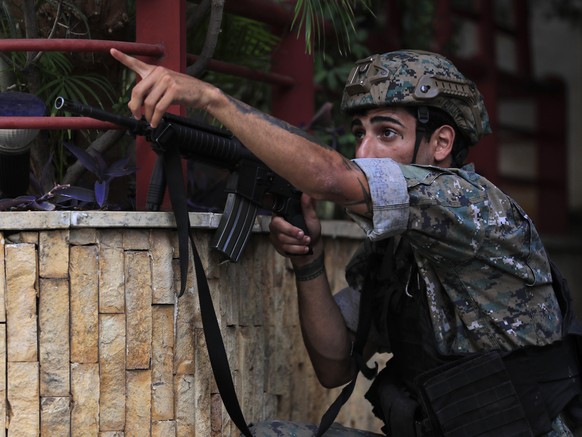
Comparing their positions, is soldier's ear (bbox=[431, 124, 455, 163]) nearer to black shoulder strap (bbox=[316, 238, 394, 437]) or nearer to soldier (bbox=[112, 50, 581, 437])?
soldier (bbox=[112, 50, 581, 437])

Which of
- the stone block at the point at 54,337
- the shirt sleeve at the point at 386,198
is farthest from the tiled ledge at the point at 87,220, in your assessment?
the shirt sleeve at the point at 386,198

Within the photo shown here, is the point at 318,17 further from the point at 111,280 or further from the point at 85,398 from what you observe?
the point at 85,398

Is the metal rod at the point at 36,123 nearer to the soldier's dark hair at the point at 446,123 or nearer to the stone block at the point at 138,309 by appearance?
the stone block at the point at 138,309

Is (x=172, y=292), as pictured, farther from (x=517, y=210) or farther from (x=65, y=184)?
(x=517, y=210)

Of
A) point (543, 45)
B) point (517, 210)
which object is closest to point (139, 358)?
point (517, 210)

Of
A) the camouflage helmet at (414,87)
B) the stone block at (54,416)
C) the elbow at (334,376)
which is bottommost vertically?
the stone block at (54,416)

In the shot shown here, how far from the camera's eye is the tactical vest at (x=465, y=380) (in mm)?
2660

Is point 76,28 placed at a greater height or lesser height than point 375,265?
greater

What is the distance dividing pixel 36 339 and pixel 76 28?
107 centimetres

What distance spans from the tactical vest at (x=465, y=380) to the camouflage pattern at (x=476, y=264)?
0.06m

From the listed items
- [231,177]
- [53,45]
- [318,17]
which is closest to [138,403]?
[231,177]

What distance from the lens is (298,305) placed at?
3.12 m

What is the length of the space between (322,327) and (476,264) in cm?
62

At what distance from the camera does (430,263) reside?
2.72 metres
